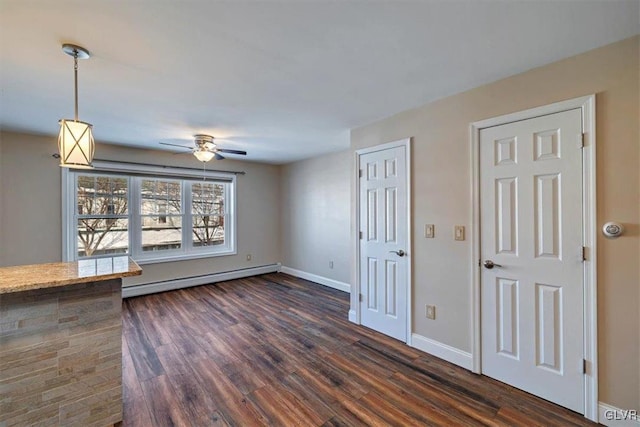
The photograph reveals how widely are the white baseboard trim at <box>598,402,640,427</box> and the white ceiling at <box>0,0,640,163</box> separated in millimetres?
2342

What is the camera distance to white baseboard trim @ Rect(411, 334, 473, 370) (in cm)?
239

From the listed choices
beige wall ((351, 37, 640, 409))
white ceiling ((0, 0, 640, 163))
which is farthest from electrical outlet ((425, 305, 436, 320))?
white ceiling ((0, 0, 640, 163))

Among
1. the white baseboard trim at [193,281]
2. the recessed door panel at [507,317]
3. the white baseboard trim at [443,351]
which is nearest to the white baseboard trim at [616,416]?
the recessed door panel at [507,317]

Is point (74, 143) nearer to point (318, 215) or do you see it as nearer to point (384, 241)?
point (384, 241)

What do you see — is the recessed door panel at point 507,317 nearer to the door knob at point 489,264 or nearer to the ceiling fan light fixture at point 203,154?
the door knob at point 489,264

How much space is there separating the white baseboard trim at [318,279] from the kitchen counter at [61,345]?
3.39 m

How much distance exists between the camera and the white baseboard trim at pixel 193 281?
4.41 m

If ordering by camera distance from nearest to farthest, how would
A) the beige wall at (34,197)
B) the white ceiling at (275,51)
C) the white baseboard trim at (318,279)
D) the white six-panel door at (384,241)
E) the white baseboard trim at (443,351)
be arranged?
the white ceiling at (275,51), the white baseboard trim at (443,351), the white six-panel door at (384,241), the beige wall at (34,197), the white baseboard trim at (318,279)

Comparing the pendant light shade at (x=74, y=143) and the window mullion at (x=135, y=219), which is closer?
the pendant light shade at (x=74, y=143)

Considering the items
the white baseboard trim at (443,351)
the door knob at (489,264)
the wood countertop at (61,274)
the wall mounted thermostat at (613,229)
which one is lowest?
the white baseboard trim at (443,351)

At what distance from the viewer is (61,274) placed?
1.64 m

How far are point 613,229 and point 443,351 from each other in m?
1.62

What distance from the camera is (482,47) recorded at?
177 centimetres

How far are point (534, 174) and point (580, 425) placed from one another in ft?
5.58
